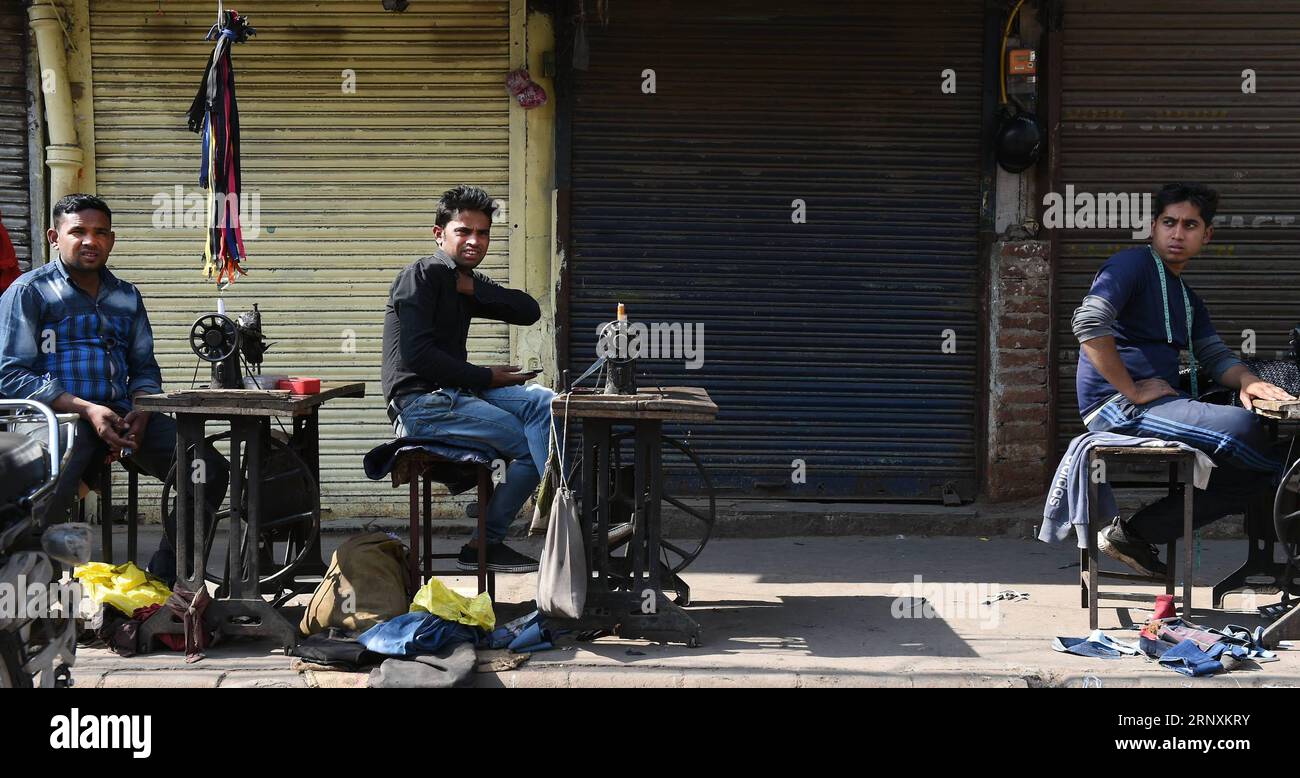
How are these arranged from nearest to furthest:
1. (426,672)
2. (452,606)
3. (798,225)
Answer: (426,672), (452,606), (798,225)

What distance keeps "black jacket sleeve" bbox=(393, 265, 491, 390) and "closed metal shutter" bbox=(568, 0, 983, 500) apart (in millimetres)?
2425

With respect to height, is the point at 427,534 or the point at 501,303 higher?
the point at 501,303

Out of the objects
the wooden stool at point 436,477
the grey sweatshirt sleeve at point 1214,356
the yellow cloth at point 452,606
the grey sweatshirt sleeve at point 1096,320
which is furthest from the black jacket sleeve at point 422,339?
the grey sweatshirt sleeve at point 1214,356

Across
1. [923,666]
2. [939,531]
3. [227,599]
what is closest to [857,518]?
[939,531]

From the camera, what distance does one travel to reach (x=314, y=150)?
8516 mm

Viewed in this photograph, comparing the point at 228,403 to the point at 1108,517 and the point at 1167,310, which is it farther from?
the point at 1167,310

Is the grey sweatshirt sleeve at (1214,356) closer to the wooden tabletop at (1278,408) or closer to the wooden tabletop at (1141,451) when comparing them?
the wooden tabletop at (1278,408)

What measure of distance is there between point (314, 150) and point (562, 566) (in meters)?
4.22

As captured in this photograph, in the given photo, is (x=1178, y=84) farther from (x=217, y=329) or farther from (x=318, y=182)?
(x=217, y=329)

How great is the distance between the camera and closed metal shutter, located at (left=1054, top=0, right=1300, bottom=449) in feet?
27.7

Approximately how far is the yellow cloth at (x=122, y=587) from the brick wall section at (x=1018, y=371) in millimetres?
5274

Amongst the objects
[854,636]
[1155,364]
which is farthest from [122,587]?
[1155,364]

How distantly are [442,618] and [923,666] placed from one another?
2097 mm

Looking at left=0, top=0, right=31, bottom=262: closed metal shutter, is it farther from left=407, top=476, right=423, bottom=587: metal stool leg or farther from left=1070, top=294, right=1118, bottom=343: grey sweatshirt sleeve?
left=1070, top=294, right=1118, bottom=343: grey sweatshirt sleeve
